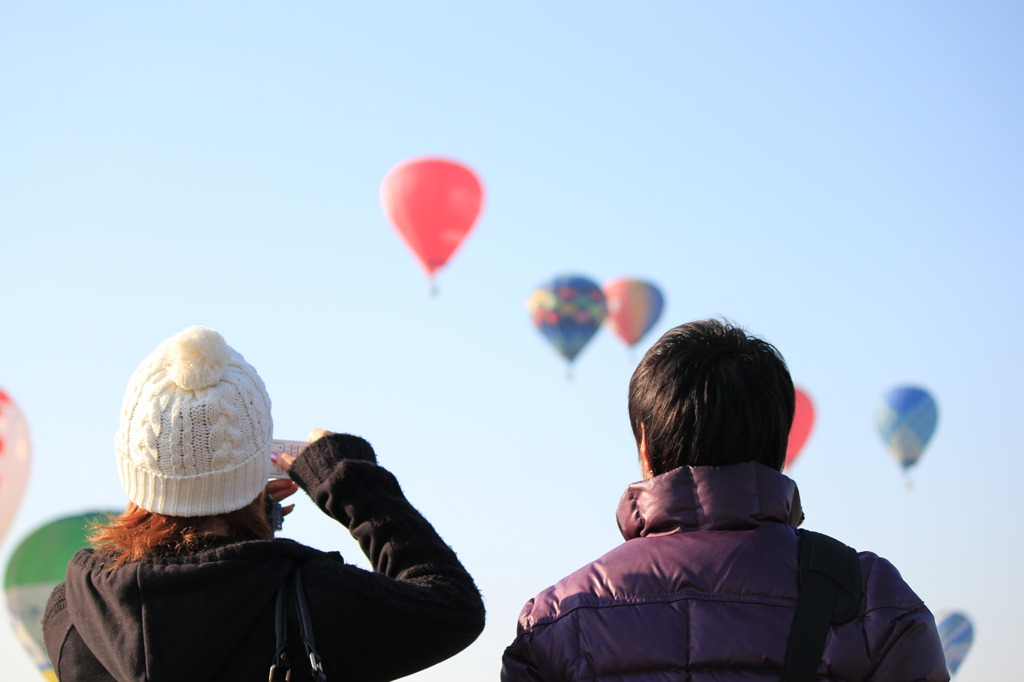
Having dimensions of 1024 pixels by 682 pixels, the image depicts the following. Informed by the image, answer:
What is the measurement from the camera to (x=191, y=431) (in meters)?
2.60

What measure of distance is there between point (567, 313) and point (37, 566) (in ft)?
55.2

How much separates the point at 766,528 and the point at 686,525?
0.16m

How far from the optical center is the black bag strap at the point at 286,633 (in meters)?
2.46

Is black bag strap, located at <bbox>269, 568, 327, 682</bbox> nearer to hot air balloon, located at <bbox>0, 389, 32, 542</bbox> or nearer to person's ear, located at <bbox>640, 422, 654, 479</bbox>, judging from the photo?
person's ear, located at <bbox>640, 422, 654, 479</bbox>

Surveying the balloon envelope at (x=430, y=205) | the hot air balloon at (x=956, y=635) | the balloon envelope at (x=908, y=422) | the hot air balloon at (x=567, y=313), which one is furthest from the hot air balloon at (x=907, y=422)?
the balloon envelope at (x=430, y=205)

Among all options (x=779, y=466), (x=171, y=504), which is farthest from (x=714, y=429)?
(x=171, y=504)

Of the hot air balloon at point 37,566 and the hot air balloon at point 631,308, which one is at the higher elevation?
the hot air balloon at point 631,308

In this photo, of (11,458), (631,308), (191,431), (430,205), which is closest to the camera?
(191,431)

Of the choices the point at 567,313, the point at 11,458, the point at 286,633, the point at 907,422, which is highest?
the point at 286,633

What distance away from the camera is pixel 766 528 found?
2617 mm

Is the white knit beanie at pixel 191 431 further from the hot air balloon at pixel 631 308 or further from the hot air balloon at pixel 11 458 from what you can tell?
the hot air balloon at pixel 631 308

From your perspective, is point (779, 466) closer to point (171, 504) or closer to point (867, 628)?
point (867, 628)

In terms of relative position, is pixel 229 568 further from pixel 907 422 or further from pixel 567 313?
pixel 907 422

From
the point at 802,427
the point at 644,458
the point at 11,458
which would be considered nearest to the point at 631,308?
the point at 802,427
